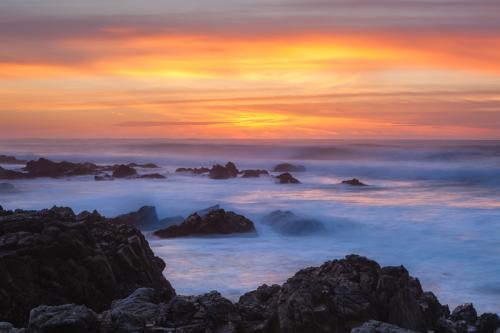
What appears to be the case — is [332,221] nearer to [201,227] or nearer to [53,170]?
[201,227]

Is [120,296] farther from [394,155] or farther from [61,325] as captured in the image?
[394,155]

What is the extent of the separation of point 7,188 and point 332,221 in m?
17.0

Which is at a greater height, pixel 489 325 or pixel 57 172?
pixel 57 172

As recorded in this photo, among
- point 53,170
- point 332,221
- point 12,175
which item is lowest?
point 332,221

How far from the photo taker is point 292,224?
2233 centimetres

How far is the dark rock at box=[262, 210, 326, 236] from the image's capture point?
2161 centimetres

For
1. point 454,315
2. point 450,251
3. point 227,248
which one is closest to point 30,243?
point 454,315

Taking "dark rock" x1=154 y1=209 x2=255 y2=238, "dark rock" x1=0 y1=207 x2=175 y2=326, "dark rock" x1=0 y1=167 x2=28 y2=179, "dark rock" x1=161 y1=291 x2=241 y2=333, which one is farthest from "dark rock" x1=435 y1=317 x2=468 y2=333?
"dark rock" x1=0 y1=167 x2=28 y2=179

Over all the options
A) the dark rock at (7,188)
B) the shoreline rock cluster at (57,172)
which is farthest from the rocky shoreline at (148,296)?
the shoreline rock cluster at (57,172)

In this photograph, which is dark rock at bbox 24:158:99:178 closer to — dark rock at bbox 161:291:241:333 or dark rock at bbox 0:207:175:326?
dark rock at bbox 0:207:175:326

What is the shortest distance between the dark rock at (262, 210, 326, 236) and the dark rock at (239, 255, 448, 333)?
1215cm

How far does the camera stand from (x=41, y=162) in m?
38.6

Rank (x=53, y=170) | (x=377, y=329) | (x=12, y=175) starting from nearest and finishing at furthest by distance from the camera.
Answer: (x=377, y=329) → (x=12, y=175) → (x=53, y=170)

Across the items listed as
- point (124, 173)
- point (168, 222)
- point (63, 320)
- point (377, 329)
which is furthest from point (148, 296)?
point (124, 173)
